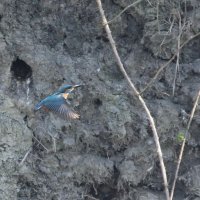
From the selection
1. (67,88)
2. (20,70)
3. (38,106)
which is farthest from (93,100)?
(20,70)

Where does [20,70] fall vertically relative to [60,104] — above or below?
above

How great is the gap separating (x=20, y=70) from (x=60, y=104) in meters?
0.34

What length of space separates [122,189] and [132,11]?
1026 mm

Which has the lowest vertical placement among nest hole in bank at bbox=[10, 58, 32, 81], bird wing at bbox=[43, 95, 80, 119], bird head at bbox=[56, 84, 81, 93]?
bird wing at bbox=[43, 95, 80, 119]

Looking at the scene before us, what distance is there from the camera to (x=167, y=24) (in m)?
3.46

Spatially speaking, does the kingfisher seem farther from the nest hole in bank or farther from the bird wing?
the nest hole in bank

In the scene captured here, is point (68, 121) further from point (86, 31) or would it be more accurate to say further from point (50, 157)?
point (86, 31)

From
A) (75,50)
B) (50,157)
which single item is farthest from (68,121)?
(75,50)

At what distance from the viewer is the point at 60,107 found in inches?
130

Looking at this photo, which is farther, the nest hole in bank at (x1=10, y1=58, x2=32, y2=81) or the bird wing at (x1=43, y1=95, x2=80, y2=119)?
the nest hole in bank at (x1=10, y1=58, x2=32, y2=81)

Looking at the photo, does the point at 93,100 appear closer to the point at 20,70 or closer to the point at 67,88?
the point at 67,88

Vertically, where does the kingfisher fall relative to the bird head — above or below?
below

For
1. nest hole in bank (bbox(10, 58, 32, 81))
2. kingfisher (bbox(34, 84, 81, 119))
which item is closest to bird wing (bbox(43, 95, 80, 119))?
kingfisher (bbox(34, 84, 81, 119))

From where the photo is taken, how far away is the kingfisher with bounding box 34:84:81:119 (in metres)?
3.26
